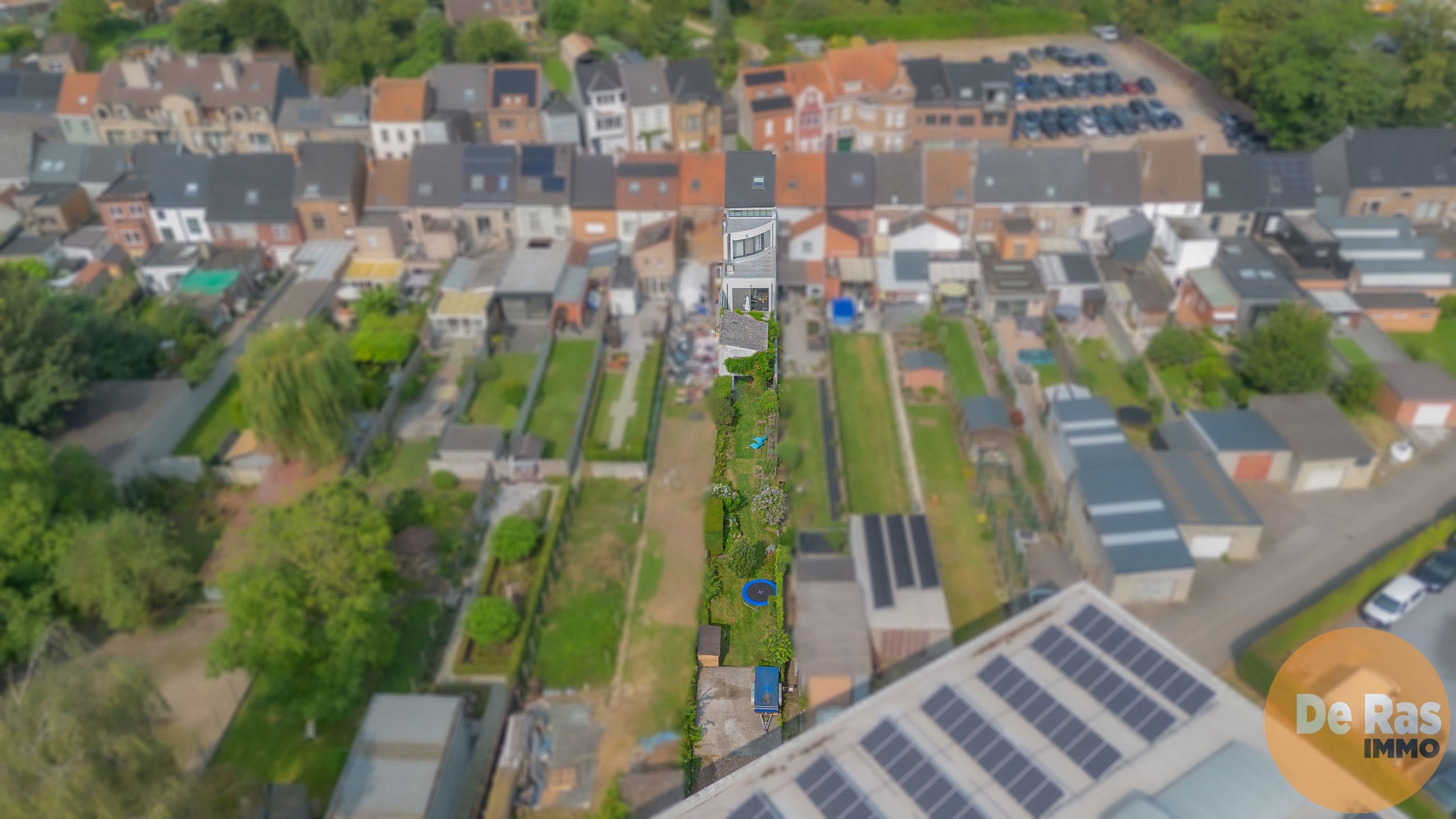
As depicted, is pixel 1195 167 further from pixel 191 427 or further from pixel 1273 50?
pixel 191 427

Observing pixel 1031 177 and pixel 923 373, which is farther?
pixel 1031 177

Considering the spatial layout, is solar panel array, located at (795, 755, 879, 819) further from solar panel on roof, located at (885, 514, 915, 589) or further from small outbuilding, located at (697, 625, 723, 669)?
small outbuilding, located at (697, 625, 723, 669)

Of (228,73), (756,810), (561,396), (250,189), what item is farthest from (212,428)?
(228,73)

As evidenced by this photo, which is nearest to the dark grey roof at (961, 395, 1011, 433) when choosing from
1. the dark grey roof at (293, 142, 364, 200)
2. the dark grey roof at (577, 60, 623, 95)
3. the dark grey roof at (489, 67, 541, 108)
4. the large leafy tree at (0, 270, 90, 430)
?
the large leafy tree at (0, 270, 90, 430)

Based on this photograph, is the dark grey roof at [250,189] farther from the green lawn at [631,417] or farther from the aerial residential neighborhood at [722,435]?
the green lawn at [631,417]

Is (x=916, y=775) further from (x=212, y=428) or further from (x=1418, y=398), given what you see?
(x=212, y=428)

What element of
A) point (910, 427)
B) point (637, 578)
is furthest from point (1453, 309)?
point (637, 578)
